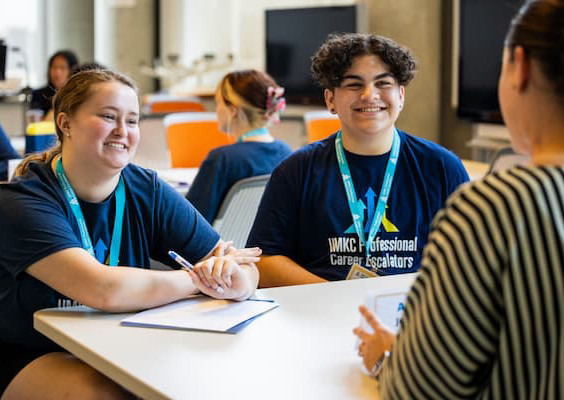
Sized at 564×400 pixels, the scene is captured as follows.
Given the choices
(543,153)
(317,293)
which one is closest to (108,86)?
(317,293)

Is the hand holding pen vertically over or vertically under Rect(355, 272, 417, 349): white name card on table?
under

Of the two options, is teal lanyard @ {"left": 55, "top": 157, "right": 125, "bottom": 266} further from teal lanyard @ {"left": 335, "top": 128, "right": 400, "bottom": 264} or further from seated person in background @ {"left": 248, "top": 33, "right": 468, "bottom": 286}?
teal lanyard @ {"left": 335, "top": 128, "right": 400, "bottom": 264}

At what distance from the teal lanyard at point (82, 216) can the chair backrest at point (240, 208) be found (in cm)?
111

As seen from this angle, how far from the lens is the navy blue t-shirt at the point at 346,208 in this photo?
7.94ft

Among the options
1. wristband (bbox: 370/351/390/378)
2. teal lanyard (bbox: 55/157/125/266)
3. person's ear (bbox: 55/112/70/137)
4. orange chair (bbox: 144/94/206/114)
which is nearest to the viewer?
wristband (bbox: 370/351/390/378)

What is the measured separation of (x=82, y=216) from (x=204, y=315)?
439 mm

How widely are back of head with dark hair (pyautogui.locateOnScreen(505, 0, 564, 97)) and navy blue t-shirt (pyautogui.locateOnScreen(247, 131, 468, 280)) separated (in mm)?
1396

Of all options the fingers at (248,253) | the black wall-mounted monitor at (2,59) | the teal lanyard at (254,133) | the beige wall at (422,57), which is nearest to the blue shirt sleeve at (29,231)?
the fingers at (248,253)

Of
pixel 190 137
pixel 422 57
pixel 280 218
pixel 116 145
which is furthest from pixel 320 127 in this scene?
pixel 116 145

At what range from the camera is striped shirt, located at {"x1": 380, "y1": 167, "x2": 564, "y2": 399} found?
981 mm

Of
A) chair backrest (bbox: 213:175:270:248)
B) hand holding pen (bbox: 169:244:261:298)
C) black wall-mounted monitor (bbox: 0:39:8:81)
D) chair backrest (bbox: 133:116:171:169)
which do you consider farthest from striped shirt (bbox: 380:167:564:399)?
black wall-mounted monitor (bbox: 0:39:8:81)

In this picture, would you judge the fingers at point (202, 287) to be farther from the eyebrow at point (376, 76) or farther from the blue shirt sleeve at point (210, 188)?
the blue shirt sleeve at point (210, 188)

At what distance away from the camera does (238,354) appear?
5.23 feet

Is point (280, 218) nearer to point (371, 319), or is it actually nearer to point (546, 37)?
point (371, 319)
